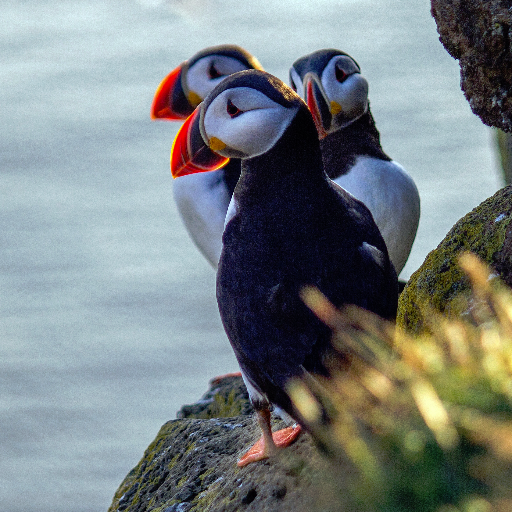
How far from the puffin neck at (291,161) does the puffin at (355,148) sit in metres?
1.33

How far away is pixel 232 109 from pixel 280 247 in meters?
0.43

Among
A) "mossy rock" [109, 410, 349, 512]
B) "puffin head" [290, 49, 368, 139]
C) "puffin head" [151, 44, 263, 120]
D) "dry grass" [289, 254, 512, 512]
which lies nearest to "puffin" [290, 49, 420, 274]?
"puffin head" [290, 49, 368, 139]

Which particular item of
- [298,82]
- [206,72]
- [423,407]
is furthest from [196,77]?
[423,407]

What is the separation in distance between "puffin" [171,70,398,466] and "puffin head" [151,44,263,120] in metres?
2.39

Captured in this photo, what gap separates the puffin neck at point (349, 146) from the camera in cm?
434

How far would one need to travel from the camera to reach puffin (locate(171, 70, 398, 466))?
2.64m

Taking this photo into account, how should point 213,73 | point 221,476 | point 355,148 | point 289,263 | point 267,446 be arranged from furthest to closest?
point 213,73 → point 355,148 → point 221,476 → point 267,446 → point 289,263

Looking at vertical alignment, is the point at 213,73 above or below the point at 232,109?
above

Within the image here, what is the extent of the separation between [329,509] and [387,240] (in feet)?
6.24

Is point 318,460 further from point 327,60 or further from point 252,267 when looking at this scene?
Result: point 327,60

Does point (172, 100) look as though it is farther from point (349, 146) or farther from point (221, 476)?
point (221, 476)

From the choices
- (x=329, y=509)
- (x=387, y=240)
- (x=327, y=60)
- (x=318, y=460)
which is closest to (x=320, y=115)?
(x=327, y=60)

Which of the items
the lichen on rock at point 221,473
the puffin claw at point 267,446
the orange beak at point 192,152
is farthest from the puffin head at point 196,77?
the puffin claw at point 267,446

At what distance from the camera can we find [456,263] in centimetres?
301
